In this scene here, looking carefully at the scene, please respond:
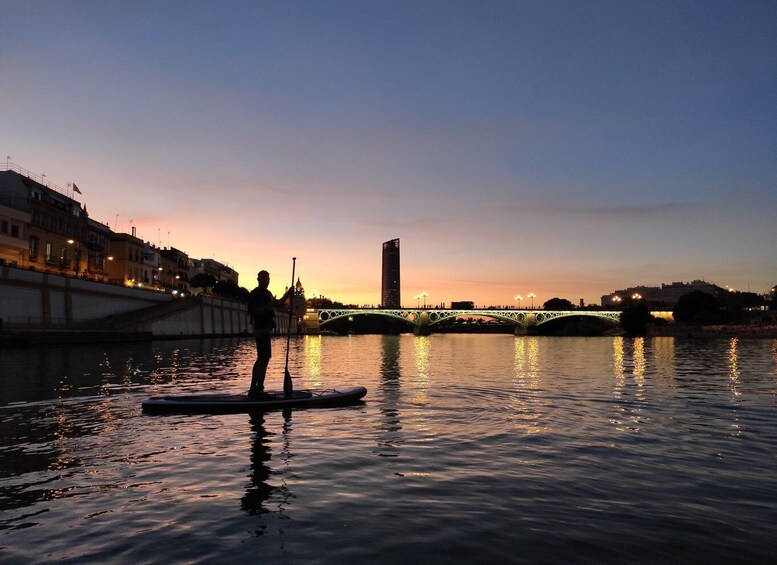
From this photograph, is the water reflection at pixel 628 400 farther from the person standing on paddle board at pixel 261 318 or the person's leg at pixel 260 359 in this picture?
the person standing on paddle board at pixel 261 318

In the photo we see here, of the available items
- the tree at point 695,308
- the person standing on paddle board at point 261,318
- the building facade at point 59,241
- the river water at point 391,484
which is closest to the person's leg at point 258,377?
the person standing on paddle board at point 261,318

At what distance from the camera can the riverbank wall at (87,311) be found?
6750 cm

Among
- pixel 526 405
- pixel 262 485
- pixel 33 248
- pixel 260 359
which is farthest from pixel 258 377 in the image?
pixel 33 248

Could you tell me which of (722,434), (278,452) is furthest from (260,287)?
(722,434)

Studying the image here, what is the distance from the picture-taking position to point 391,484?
37.2 ft

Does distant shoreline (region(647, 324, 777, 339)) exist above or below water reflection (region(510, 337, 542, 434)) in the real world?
below

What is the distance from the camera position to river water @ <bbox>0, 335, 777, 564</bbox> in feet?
26.4

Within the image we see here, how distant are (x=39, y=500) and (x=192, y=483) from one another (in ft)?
8.38

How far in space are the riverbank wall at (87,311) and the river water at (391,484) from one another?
171 feet

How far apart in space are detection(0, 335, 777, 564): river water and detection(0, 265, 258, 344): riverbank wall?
171 feet

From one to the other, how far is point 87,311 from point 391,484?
83.8 meters

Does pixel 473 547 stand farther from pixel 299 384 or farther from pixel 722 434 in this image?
pixel 299 384

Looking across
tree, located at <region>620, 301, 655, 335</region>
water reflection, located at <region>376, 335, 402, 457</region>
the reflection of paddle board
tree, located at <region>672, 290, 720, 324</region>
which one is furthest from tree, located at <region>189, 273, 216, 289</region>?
the reflection of paddle board

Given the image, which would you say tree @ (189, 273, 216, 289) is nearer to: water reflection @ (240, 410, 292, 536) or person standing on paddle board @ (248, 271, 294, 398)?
person standing on paddle board @ (248, 271, 294, 398)
